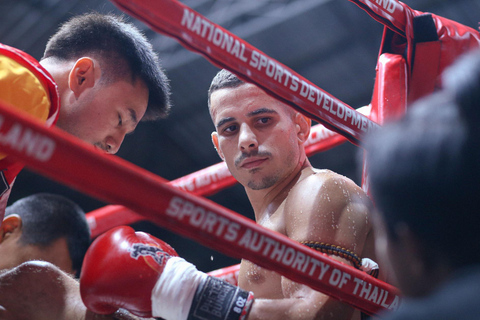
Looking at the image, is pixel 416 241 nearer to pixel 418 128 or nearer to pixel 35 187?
pixel 418 128

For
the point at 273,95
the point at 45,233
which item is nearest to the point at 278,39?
the point at 45,233

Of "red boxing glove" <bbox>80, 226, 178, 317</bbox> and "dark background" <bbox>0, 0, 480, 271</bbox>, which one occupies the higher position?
"dark background" <bbox>0, 0, 480, 271</bbox>

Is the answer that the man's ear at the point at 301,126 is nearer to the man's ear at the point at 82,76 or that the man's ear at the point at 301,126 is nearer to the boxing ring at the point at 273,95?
the boxing ring at the point at 273,95

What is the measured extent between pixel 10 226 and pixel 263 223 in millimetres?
1295

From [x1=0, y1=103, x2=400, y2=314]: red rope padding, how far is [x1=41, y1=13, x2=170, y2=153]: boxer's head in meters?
0.79

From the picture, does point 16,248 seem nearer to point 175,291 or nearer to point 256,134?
point 256,134

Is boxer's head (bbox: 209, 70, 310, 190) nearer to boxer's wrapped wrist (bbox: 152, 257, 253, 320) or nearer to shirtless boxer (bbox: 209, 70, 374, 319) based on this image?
shirtless boxer (bbox: 209, 70, 374, 319)

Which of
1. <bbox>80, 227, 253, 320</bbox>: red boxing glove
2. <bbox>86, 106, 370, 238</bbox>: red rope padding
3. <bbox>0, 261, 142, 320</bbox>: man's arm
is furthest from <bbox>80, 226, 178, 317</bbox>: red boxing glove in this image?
<bbox>86, 106, 370, 238</bbox>: red rope padding

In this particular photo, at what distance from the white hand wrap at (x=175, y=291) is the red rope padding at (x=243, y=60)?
0.53 metres

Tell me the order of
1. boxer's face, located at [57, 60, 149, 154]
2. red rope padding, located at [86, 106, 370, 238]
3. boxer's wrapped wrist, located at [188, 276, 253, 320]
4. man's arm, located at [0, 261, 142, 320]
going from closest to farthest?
1. boxer's wrapped wrist, located at [188, 276, 253, 320]
2. man's arm, located at [0, 261, 142, 320]
3. boxer's face, located at [57, 60, 149, 154]
4. red rope padding, located at [86, 106, 370, 238]

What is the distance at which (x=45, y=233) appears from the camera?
2.32 metres

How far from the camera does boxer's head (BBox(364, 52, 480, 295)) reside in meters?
0.67

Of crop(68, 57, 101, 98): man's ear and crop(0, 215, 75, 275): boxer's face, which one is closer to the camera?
crop(68, 57, 101, 98): man's ear

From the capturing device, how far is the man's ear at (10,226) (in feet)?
7.42
